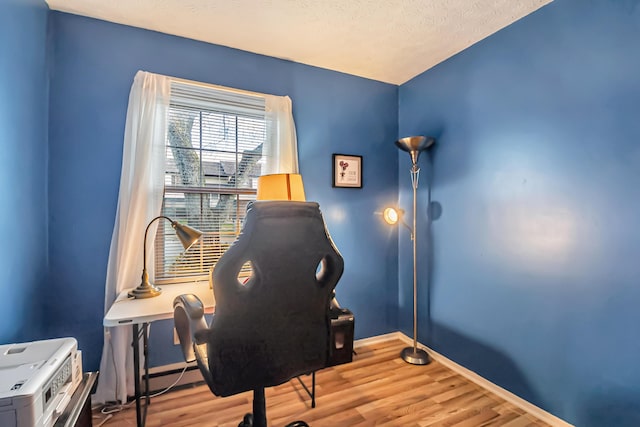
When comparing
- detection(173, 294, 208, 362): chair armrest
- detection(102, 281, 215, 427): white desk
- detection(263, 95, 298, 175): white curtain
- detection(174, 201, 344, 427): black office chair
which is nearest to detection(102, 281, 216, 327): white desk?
detection(102, 281, 215, 427): white desk

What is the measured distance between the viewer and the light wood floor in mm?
1750

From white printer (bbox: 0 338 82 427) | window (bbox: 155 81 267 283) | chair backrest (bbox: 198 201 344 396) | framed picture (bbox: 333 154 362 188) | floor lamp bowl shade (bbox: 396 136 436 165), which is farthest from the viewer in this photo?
framed picture (bbox: 333 154 362 188)

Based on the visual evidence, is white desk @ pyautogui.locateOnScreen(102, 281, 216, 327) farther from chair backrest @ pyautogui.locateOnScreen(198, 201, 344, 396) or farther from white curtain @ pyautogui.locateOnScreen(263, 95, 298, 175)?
white curtain @ pyautogui.locateOnScreen(263, 95, 298, 175)

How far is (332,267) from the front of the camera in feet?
4.00

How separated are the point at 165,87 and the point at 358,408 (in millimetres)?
2534

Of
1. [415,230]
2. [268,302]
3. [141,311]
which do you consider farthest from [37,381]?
[415,230]

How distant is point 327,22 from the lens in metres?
1.96

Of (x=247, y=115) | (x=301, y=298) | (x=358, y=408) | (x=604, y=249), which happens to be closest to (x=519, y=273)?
(x=604, y=249)

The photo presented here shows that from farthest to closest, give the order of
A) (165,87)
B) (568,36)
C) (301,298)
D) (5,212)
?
(165,87) → (568,36) → (5,212) → (301,298)

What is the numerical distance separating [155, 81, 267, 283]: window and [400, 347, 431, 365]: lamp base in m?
1.79

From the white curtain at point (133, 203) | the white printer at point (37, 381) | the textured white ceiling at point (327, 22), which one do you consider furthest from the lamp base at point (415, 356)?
the textured white ceiling at point (327, 22)

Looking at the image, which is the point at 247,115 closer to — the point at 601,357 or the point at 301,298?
the point at 301,298

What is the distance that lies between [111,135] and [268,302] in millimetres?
1732

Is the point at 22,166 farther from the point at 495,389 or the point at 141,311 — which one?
the point at 495,389
